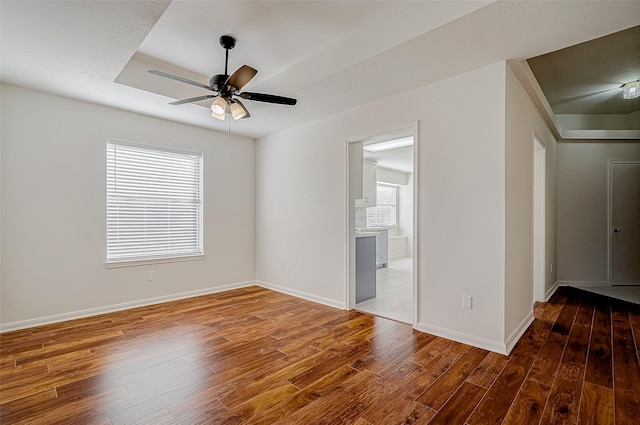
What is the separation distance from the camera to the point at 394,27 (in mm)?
2428

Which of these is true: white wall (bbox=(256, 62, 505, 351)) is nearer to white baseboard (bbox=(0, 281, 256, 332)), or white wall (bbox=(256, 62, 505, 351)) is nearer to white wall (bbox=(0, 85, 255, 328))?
white baseboard (bbox=(0, 281, 256, 332))

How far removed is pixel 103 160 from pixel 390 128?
350cm

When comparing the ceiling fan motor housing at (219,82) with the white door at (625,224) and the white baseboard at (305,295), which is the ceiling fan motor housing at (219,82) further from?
the white door at (625,224)

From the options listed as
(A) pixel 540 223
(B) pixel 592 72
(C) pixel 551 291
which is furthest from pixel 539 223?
(B) pixel 592 72

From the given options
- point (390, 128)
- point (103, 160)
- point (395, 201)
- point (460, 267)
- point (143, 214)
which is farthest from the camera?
point (395, 201)

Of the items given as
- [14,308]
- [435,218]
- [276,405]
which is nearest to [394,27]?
[435,218]

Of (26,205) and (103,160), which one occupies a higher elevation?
(103,160)

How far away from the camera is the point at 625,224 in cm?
503

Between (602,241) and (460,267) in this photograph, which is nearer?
(460,267)

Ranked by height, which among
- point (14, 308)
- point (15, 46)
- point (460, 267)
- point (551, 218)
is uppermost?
point (15, 46)

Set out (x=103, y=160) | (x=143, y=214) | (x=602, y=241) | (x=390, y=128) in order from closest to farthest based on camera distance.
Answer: (x=390, y=128) → (x=103, y=160) → (x=143, y=214) → (x=602, y=241)

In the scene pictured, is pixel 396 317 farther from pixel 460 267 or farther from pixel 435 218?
pixel 435 218

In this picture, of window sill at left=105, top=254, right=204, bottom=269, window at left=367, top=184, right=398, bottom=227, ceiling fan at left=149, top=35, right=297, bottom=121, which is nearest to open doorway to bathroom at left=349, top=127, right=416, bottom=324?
window at left=367, top=184, right=398, bottom=227

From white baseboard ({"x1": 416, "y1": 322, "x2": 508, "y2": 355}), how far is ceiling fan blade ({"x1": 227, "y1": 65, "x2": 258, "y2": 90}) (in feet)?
9.33
